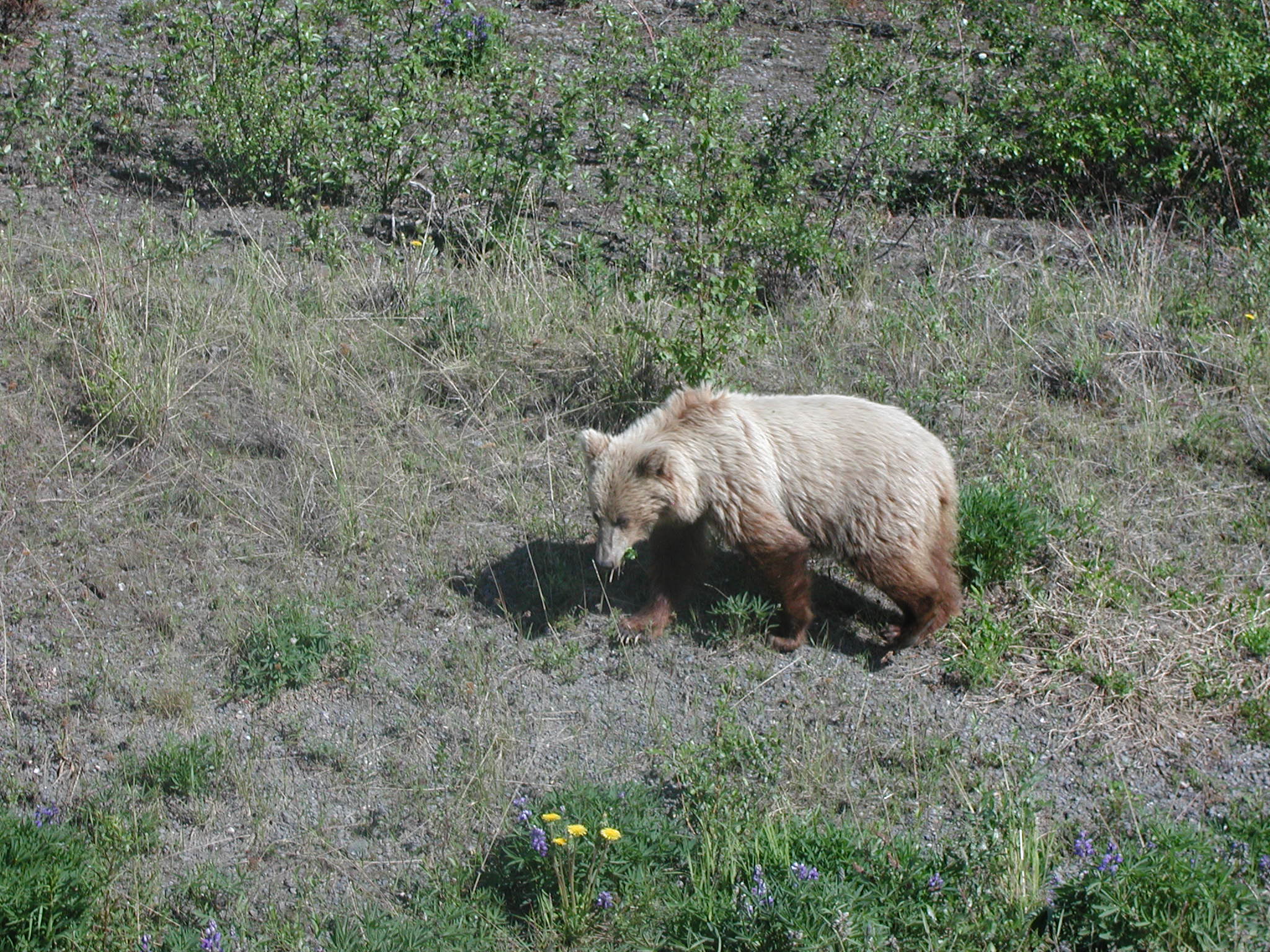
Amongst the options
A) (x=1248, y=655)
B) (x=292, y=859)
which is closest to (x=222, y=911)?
(x=292, y=859)

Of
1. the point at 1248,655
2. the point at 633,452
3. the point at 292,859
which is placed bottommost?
the point at 292,859

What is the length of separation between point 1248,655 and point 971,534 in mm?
1345

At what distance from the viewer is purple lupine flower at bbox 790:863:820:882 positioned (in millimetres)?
4211

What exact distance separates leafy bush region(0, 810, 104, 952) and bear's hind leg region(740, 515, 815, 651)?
3.11 meters

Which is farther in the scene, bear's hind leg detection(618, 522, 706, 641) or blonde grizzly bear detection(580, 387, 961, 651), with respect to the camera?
bear's hind leg detection(618, 522, 706, 641)

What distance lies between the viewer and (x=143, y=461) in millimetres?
7047

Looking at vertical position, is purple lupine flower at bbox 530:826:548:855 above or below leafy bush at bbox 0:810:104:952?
above

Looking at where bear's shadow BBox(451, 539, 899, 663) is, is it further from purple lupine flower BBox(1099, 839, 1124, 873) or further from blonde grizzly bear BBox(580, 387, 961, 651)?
purple lupine flower BBox(1099, 839, 1124, 873)

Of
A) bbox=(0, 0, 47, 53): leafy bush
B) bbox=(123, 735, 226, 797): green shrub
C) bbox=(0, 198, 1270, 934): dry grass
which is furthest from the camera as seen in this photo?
bbox=(0, 0, 47, 53): leafy bush

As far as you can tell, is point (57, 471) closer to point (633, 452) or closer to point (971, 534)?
point (633, 452)

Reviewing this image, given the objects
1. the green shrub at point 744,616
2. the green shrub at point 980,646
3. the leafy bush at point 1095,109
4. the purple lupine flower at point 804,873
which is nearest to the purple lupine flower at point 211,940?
the purple lupine flower at point 804,873

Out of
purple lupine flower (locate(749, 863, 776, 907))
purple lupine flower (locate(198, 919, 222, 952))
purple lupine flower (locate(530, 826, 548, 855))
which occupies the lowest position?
purple lupine flower (locate(198, 919, 222, 952))

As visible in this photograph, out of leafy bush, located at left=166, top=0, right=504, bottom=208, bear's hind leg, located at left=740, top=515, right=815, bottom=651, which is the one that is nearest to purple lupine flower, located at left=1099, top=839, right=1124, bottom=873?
bear's hind leg, located at left=740, top=515, right=815, bottom=651

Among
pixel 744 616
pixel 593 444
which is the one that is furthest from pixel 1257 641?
pixel 593 444
